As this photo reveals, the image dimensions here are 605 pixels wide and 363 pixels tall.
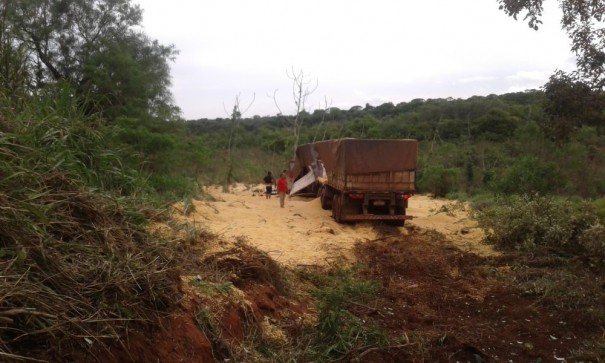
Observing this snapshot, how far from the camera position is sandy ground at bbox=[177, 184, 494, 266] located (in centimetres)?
951

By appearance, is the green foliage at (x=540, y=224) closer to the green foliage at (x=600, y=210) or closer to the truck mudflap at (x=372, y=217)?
the green foliage at (x=600, y=210)

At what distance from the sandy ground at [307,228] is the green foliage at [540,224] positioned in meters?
0.49

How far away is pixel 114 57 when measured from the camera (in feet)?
57.8

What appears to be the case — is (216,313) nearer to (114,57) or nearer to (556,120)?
(556,120)

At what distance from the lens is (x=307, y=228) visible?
1207 centimetres

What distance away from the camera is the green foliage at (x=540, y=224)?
9305 mm

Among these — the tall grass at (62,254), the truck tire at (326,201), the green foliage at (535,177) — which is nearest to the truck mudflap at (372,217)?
the truck tire at (326,201)

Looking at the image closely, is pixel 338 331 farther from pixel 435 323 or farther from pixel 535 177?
pixel 535 177

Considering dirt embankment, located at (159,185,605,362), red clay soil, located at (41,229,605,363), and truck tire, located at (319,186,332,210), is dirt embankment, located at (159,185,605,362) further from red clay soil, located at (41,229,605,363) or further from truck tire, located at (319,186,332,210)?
truck tire, located at (319,186,332,210)

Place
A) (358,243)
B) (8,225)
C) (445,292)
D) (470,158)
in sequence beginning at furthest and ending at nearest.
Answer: (470,158), (358,243), (445,292), (8,225)

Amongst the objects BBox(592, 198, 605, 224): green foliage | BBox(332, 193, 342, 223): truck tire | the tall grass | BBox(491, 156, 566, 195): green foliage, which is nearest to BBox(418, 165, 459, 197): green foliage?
BBox(491, 156, 566, 195): green foliage

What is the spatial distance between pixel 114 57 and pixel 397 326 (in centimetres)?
1522

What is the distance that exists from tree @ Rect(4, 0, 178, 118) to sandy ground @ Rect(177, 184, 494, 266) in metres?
5.24

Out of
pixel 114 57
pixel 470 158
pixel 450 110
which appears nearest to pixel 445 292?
→ pixel 114 57
